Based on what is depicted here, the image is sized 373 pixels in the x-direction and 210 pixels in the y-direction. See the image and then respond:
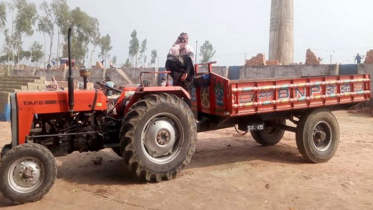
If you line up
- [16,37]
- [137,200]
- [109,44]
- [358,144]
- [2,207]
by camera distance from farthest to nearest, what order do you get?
[109,44], [16,37], [358,144], [137,200], [2,207]

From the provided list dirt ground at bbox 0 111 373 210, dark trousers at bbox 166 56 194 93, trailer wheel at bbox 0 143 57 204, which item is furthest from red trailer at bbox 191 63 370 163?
trailer wheel at bbox 0 143 57 204

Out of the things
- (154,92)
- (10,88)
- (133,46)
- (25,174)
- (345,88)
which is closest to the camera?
(25,174)

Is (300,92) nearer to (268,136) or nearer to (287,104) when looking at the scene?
(287,104)

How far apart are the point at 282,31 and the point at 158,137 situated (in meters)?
17.7

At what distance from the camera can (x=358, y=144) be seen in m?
7.56

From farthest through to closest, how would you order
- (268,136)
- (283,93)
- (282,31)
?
(282,31)
(268,136)
(283,93)

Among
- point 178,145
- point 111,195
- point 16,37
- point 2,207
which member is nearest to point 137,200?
point 111,195

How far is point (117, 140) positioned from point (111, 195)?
925mm

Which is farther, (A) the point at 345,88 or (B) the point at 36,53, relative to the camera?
(B) the point at 36,53

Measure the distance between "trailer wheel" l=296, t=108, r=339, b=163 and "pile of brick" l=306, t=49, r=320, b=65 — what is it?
12147mm

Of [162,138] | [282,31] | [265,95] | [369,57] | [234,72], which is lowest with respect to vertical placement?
[162,138]

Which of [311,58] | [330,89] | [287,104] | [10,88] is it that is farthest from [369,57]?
[10,88]

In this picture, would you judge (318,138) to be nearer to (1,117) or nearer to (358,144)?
(358,144)

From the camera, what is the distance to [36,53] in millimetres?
48344
